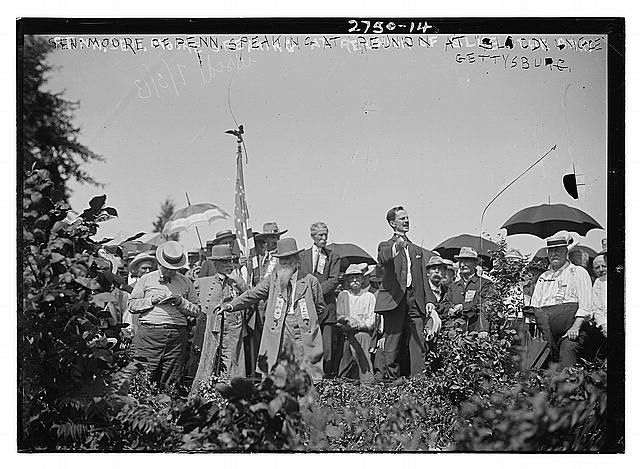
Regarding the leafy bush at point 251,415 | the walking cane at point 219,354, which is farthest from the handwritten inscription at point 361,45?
the leafy bush at point 251,415

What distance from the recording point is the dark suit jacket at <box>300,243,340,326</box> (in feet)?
16.6

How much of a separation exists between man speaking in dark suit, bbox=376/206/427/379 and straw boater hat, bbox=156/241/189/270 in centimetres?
93

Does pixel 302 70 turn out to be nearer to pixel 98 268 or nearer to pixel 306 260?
pixel 306 260

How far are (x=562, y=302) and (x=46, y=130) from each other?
2.56 m

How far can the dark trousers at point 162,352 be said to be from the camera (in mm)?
5078

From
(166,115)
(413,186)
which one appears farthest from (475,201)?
(166,115)

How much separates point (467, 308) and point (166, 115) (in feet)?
5.51

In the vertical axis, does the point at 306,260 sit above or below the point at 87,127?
below

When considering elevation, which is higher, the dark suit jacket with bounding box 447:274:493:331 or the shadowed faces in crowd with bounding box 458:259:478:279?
the shadowed faces in crowd with bounding box 458:259:478:279

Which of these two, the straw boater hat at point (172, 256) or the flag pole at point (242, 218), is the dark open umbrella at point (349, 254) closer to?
the flag pole at point (242, 218)

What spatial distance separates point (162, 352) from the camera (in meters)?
5.08

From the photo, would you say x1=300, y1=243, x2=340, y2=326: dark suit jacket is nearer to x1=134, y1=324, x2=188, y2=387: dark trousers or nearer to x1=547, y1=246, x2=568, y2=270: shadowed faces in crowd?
x1=134, y1=324, x2=188, y2=387: dark trousers

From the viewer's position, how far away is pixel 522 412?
509 cm

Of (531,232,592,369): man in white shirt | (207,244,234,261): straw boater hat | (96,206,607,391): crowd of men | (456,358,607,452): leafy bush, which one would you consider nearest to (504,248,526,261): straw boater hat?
(96,206,607,391): crowd of men
